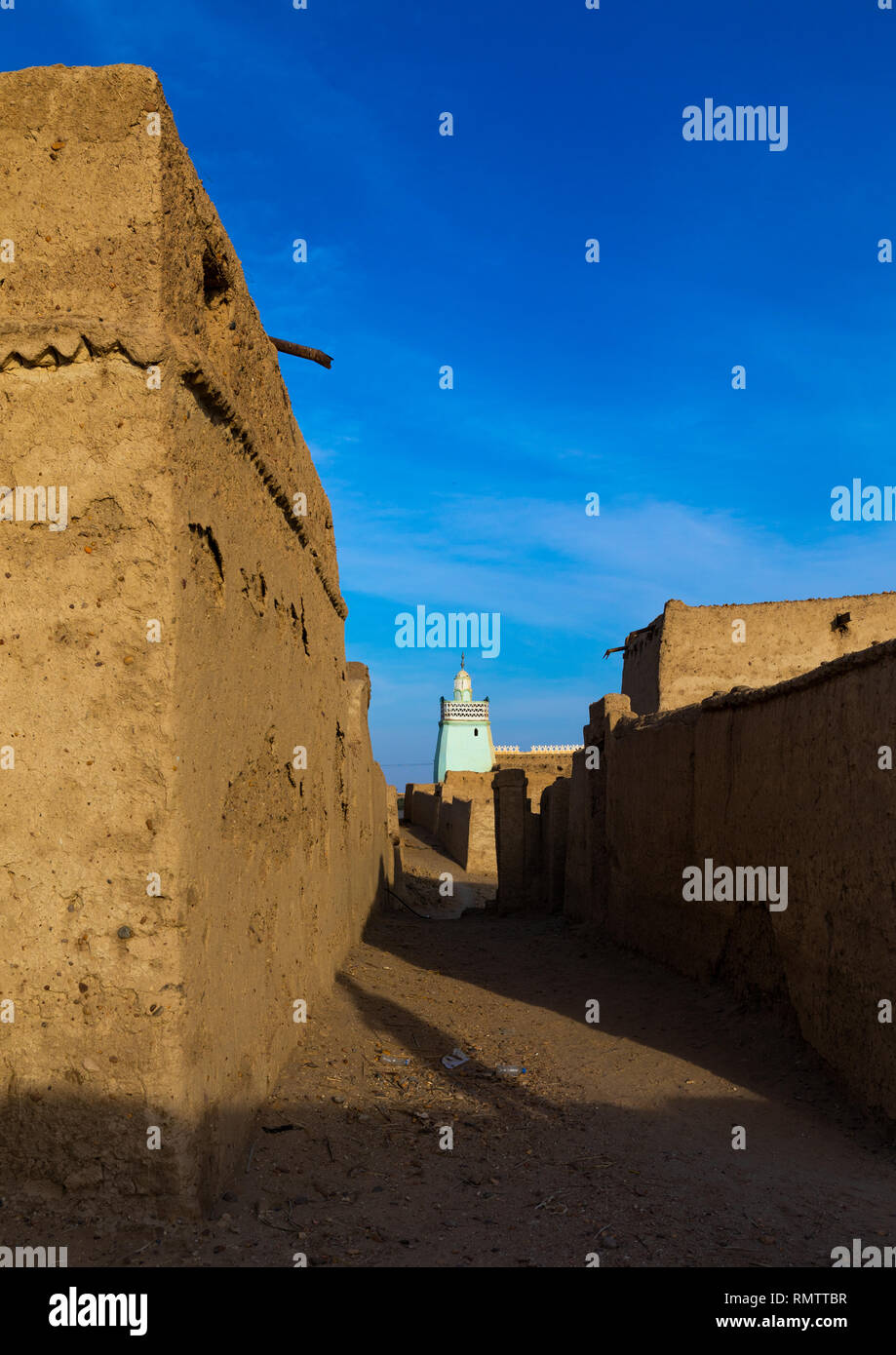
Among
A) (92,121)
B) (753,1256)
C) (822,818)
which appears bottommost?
(753,1256)

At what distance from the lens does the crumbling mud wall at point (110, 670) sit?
272 centimetres

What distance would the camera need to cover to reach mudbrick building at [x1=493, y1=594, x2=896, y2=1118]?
4.15 meters

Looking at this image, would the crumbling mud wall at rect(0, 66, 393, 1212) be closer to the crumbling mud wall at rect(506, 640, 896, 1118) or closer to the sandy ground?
the sandy ground

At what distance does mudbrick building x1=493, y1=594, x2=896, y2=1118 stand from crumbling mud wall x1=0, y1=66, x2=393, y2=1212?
290 cm

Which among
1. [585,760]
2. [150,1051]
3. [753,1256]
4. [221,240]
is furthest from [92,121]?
[585,760]

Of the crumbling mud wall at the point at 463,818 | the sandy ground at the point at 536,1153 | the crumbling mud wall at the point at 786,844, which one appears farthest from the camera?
the crumbling mud wall at the point at 463,818

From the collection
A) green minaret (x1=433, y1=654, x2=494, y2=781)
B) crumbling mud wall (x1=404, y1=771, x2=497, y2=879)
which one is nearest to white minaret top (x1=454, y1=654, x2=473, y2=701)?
green minaret (x1=433, y1=654, x2=494, y2=781)

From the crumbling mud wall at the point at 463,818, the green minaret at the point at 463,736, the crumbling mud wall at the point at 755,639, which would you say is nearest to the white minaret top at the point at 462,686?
the green minaret at the point at 463,736

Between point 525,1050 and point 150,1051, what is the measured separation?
316 cm

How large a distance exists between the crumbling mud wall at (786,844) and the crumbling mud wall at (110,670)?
2.89m

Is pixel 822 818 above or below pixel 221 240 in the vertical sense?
below

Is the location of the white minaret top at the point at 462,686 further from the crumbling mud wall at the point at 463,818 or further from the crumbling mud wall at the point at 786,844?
the crumbling mud wall at the point at 786,844

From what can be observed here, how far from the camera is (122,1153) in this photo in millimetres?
2691

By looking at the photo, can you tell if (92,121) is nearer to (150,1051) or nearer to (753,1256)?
(150,1051)
